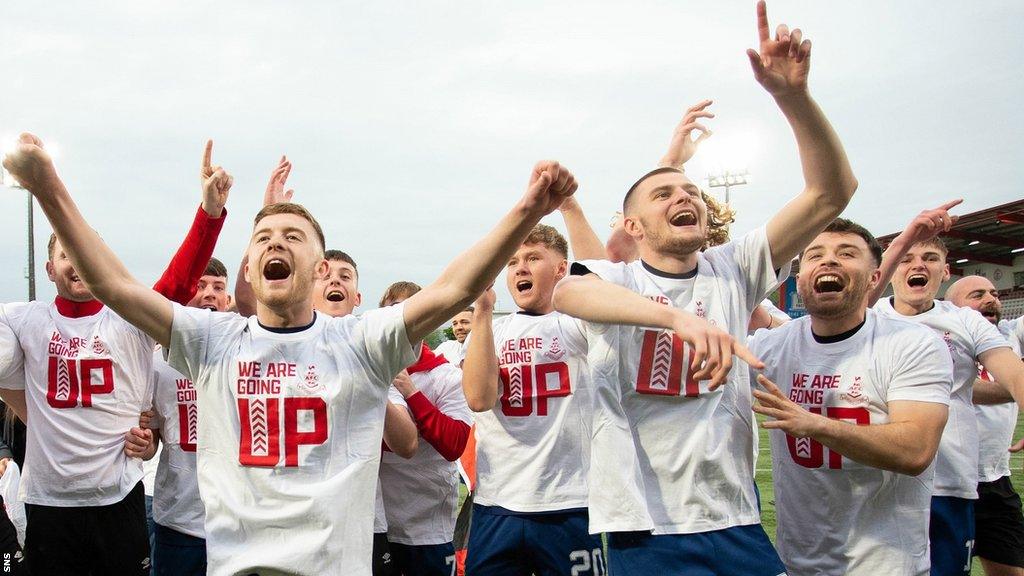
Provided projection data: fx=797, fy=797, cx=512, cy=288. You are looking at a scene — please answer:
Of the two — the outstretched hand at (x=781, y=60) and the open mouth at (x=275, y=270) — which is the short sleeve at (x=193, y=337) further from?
the outstretched hand at (x=781, y=60)

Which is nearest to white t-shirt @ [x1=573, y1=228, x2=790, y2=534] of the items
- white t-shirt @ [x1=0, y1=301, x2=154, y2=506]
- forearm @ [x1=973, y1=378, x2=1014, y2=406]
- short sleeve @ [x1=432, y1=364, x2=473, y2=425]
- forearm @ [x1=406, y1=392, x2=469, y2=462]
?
forearm @ [x1=406, y1=392, x2=469, y2=462]

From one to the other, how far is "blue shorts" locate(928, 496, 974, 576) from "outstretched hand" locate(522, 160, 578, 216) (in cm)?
351

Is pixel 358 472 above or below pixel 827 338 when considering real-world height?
below

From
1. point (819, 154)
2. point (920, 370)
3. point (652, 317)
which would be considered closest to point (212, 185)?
point (652, 317)

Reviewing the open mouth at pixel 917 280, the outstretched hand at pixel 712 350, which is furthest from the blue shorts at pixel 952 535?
the outstretched hand at pixel 712 350

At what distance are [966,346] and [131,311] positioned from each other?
4597 millimetres

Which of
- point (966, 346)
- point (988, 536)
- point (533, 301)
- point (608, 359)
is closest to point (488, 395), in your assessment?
point (533, 301)

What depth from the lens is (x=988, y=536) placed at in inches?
215

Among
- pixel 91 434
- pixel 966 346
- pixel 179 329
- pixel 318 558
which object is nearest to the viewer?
pixel 318 558

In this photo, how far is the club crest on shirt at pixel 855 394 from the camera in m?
3.42

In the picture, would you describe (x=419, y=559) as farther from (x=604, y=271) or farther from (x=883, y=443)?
(x=883, y=443)

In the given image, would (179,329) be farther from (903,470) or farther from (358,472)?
(903,470)

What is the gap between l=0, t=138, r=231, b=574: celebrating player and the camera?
14.0ft

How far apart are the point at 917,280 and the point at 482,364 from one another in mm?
2949
